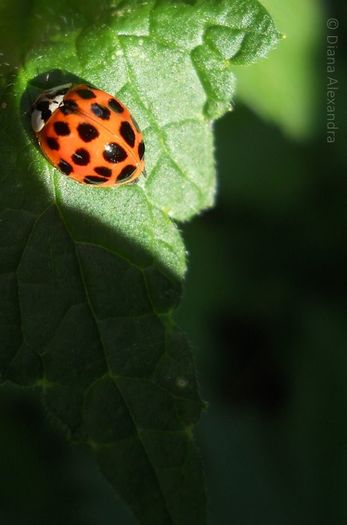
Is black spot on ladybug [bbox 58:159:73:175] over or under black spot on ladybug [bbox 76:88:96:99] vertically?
under

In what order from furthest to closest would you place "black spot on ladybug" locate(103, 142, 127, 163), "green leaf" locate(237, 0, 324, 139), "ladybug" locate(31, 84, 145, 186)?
"green leaf" locate(237, 0, 324, 139) < "black spot on ladybug" locate(103, 142, 127, 163) < "ladybug" locate(31, 84, 145, 186)

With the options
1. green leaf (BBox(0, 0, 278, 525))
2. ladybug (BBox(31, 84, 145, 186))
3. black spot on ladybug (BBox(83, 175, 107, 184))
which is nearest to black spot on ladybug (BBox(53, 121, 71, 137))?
ladybug (BBox(31, 84, 145, 186))

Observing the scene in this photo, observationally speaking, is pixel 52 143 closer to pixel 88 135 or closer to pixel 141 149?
pixel 88 135

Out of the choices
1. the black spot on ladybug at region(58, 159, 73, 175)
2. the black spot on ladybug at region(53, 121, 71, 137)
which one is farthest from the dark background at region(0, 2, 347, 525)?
the black spot on ladybug at region(58, 159, 73, 175)

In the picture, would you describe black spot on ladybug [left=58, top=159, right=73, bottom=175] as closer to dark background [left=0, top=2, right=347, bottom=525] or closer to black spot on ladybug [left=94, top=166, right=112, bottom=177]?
black spot on ladybug [left=94, top=166, right=112, bottom=177]

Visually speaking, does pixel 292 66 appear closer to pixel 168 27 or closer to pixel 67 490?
pixel 168 27

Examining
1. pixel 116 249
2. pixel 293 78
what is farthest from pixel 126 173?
pixel 293 78
